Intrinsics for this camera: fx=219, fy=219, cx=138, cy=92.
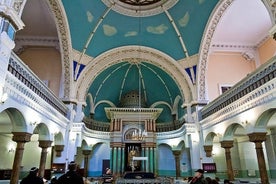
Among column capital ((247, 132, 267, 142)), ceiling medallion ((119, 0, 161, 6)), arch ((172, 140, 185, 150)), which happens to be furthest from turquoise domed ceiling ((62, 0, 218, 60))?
column capital ((247, 132, 267, 142))

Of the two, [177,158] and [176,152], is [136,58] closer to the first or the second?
[176,152]

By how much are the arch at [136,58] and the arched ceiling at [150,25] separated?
9.3 inches

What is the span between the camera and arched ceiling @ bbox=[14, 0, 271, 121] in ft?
Answer: 34.4

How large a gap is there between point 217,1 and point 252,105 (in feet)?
17.7

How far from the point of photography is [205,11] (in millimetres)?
10578

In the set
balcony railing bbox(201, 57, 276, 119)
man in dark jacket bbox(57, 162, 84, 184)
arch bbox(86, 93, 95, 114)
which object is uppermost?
arch bbox(86, 93, 95, 114)

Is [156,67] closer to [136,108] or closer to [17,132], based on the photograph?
[136,108]

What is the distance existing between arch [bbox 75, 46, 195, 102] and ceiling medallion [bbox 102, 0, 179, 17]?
2.29 meters

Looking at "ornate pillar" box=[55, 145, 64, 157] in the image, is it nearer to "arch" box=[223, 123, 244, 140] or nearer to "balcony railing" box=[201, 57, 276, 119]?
"balcony railing" box=[201, 57, 276, 119]

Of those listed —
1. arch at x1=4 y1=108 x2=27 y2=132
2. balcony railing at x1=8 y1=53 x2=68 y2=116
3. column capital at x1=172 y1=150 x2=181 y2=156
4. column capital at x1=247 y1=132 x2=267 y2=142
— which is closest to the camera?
balcony railing at x1=8 y1=53 x2=68 y2=116

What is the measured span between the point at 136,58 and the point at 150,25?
8.13ft

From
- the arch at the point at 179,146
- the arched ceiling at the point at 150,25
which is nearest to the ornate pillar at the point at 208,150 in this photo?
the arch at the point at 179,146

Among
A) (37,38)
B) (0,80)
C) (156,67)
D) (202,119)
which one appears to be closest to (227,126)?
(202,119)

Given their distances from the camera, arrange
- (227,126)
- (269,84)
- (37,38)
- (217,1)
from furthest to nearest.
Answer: (37,38) → (217,1) → (227,126) → (269,84)
